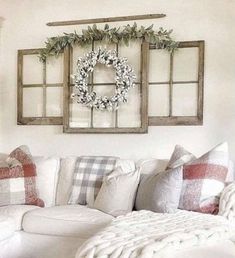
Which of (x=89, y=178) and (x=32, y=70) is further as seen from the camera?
(x=32, y=70)

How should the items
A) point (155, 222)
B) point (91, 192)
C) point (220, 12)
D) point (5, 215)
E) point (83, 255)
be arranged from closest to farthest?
point (83, 255)
point (155, 222)
point (5, 215)
point (91, 192)
point (220, 12)

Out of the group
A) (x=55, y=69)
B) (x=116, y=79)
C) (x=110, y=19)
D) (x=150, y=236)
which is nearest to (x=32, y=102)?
(x=55, y=69)

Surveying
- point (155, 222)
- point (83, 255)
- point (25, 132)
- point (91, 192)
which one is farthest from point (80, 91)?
point (83, 255)

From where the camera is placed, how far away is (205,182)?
2.79 m

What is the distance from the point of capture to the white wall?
351 cm

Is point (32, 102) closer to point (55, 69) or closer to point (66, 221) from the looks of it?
point (55, 69)

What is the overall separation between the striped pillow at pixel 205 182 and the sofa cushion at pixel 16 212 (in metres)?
1.19

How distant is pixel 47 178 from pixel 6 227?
2.76 feet

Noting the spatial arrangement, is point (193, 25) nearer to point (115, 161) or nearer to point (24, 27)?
point (115, 161)

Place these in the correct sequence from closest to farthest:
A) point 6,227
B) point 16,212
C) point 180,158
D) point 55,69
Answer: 1. point 6,227
2. point 16,212
3. point 180,158
4. point 55,69

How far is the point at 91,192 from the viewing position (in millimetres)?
3213

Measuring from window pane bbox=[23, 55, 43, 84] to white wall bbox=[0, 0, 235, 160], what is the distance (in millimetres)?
132

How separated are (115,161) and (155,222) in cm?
114

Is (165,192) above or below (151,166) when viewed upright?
below
